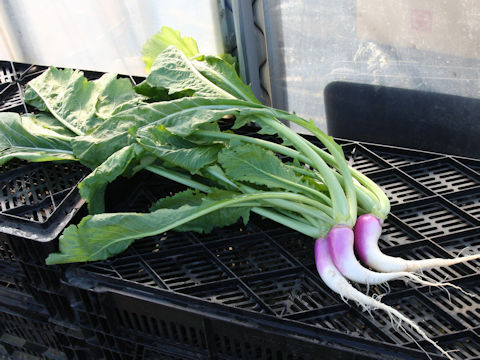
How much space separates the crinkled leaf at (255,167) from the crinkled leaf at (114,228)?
0.24ft

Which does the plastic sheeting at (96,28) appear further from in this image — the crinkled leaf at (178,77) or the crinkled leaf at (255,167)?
the crinkled leaf at (255,167)

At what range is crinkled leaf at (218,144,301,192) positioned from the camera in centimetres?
118

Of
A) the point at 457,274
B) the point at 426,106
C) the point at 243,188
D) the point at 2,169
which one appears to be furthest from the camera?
the point at 426,106

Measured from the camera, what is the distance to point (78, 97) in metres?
1.50

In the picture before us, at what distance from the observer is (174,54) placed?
1.39 meters

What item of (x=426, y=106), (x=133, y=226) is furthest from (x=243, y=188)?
(x=426, y=106)

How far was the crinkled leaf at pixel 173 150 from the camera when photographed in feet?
3.85

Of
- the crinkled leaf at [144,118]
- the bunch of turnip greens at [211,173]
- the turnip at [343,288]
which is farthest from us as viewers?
the crinkled leaf at [144,118]

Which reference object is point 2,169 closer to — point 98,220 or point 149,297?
point 98,220

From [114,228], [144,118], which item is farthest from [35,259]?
[144,118]

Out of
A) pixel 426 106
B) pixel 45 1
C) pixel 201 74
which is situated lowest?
pixel 426 106

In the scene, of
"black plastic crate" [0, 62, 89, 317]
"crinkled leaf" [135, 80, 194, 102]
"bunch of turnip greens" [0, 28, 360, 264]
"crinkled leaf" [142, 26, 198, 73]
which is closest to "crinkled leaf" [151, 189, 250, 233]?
"bunch of turnip greens" [0, 28, 360, 264]

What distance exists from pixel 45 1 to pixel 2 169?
90 centimetres

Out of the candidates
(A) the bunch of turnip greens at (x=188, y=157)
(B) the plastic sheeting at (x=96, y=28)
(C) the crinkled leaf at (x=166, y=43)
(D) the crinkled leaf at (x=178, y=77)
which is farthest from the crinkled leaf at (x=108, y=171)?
(B) the plastic sheeting at (x=96, y=28)
